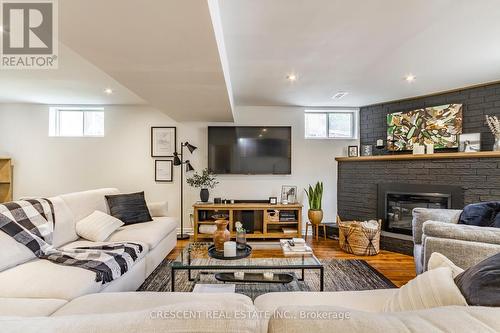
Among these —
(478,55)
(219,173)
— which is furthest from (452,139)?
(219,173)

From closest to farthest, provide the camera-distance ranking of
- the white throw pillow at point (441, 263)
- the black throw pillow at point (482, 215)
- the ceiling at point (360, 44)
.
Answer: the white throw pillow at point (441, 263) < the ceiling at point (360, 44) < the black throw pillow at point (482, 215)

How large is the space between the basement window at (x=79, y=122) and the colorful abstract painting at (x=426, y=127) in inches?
192

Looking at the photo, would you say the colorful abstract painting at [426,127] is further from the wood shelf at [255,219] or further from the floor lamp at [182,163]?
the floor lamp at [182,163]

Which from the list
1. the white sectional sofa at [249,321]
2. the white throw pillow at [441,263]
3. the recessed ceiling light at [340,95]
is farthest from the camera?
the recessed ceiling light at [340,95]

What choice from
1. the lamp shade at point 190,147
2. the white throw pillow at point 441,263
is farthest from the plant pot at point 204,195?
the white throw pillow at point 441,263

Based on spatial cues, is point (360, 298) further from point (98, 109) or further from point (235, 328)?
point (98, 109)

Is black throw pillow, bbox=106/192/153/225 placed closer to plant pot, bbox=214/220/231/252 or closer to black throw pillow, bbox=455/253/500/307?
plant pot, bbox=214/220/231/252

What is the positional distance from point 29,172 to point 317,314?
5212mm

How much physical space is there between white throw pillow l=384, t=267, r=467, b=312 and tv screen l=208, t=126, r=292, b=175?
3083 millimetres

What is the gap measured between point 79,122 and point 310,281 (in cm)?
449

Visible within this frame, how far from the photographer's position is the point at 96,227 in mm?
2412

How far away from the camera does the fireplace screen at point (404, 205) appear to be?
3265mm

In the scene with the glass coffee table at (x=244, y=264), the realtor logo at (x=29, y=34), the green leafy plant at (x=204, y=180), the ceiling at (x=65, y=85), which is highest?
the ceiling at (x=65, y=85)

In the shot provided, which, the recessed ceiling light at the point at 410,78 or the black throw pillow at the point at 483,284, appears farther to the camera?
the recessed ceiling light at the point at 410,78
